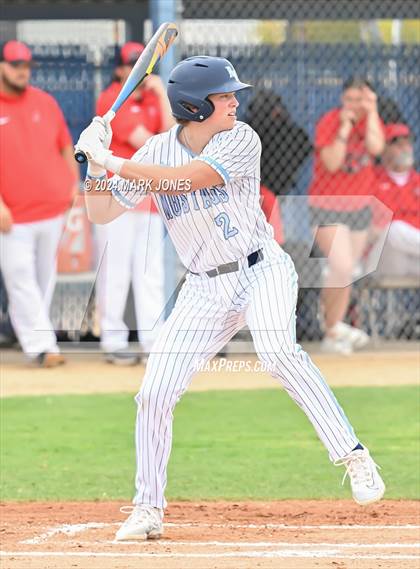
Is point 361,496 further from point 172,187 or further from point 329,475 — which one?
point 329,475

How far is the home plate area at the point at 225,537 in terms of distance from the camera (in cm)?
527

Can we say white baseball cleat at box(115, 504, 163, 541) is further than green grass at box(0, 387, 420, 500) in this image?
No

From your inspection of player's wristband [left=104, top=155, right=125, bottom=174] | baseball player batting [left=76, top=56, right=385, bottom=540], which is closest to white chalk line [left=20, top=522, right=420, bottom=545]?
baseball player batting [left=76, top=56, right=385, bottom=540]

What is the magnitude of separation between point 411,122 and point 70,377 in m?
3.59

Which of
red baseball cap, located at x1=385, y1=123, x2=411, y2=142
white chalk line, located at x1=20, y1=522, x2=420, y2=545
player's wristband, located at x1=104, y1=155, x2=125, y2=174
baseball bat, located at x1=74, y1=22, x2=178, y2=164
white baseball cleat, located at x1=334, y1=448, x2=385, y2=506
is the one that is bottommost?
white chalk line, located at x1=20, y1=522, x2=420, y2=545

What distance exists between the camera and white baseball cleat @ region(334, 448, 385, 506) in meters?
5.38

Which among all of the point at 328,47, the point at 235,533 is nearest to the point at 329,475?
the point at 235,533

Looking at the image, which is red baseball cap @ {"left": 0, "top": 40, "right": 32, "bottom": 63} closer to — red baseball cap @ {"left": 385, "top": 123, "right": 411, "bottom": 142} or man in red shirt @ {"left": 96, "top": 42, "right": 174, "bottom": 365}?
man in red shirt @ {"left": 96, "top": 42, "right": 174, "bottom": 365}

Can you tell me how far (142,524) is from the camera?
18.5ft

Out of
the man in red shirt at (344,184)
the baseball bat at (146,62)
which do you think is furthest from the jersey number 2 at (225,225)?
the man in red shirt at (344,184)

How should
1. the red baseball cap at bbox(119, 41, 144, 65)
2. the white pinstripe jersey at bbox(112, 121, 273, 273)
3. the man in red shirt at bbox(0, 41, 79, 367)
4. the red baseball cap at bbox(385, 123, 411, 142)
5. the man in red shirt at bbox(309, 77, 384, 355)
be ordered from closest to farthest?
the white pinstripe jersey at bbox(112, 121, 273, 273), the red baseball cap at bbox(119, 41, 144, 65), the man in red shirt at bbox(0, 41, 79, 367), the man in red shirt at bbox(309, 77, 384, 355), the red baseball cap at bbox(385, 123, 411, 142)

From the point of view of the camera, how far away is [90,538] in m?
5.77

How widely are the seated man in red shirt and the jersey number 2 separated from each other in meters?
5.34

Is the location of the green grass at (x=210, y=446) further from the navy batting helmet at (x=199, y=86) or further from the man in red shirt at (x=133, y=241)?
the navy batting helmet at (x=199, y=86)
